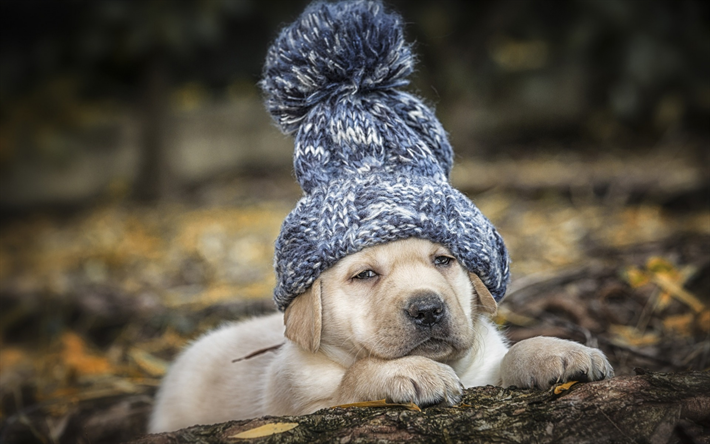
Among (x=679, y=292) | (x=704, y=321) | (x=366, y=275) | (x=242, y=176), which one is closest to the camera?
(x=366, y=275)

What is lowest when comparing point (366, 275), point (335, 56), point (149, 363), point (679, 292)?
point (149, 363)

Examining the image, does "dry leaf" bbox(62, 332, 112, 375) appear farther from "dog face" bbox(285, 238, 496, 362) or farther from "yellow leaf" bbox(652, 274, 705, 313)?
"yellow leaf" bbox(652, 274, 705, 313)

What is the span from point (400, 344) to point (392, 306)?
0.13 m

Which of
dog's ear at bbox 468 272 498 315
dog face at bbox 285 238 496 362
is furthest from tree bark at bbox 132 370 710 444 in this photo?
dog's ear at bbox 468 272 498 315

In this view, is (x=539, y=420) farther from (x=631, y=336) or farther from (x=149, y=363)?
(x=149, y=363)

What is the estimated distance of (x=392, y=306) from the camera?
224 cm

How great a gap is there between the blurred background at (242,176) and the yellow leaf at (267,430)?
5.27 ft

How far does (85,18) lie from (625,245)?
808cm

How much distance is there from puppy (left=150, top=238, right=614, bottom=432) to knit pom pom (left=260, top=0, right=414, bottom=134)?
0.69 metres

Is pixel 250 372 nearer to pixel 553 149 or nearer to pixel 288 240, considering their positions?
pixel 288 240

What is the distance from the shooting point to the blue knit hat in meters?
2.32

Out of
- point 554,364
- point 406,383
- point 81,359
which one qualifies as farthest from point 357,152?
point 81,359

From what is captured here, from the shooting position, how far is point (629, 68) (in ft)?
33.1

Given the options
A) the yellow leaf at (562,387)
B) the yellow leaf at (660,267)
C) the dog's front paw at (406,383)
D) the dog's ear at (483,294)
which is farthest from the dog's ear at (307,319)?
the yellow leaf at (660,267)
